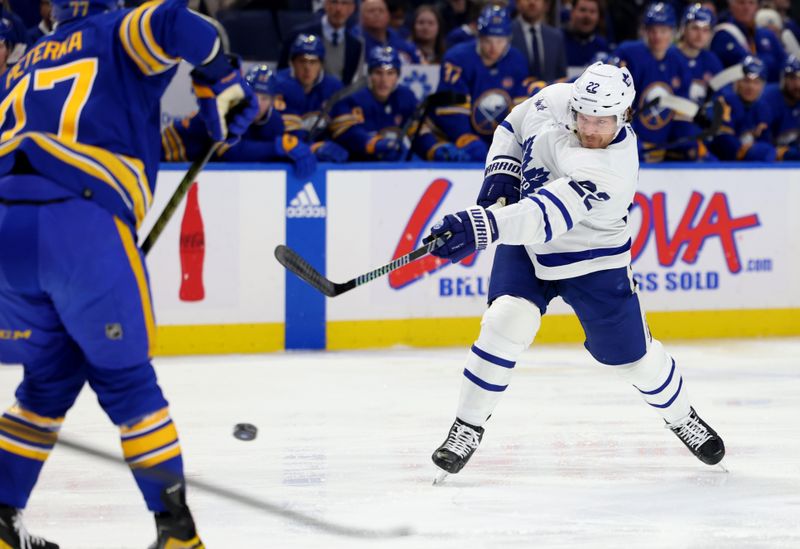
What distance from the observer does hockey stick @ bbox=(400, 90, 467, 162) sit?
6.70 m

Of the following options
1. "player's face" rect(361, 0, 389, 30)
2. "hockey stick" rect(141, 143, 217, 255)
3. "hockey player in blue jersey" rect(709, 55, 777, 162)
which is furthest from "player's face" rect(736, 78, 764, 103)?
"hockey stick" rect(141, 143, 217, 255)

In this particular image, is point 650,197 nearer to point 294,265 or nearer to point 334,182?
point 334,182

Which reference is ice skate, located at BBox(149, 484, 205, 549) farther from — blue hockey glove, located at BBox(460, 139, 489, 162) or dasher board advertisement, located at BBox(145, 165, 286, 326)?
blue hockey glove, located at BBox(460, 139, 489, 162)

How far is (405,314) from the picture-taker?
6629mm

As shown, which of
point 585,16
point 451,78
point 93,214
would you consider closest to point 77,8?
point 93,214

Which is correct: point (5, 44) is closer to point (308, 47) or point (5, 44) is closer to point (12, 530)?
point (308, 47)

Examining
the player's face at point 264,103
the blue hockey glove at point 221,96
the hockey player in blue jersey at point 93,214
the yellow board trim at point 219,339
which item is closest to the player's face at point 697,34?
the player's face at point 264,103

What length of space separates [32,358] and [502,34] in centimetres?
450

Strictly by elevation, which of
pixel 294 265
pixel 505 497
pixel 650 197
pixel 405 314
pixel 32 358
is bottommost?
pixel 405 314

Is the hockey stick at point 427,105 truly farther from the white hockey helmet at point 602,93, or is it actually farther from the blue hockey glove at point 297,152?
the white hockey helmet at point 602,93

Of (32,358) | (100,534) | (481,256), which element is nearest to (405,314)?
(481,256)

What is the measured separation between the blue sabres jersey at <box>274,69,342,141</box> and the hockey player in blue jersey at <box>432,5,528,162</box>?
1.92ft

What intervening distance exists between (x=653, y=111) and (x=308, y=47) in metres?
1.85

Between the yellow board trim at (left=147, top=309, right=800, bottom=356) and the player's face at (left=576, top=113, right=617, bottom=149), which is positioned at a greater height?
the player's face at (left=576, top=113, right=617, bottom=149)
